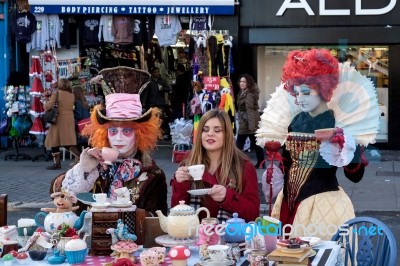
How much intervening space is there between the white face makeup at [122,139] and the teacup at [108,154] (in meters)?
0.13

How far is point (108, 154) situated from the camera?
15.3 ft

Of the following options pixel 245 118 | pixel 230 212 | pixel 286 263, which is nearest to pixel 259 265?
pixel 286 263

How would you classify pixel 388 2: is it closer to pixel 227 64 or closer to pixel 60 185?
pixel 227 64

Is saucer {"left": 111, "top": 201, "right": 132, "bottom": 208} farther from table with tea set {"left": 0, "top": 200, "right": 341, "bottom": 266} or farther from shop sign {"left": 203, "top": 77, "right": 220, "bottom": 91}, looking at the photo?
shop sign {"left": 203, "top": 77, "right": 220, "bottom": 91}

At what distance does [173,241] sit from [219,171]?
87 centimetres

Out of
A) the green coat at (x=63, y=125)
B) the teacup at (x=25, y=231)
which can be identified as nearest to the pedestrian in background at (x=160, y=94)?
the green coat at (x=63, y=125)

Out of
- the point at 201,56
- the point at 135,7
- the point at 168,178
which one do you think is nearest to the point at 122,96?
the point at 168,178

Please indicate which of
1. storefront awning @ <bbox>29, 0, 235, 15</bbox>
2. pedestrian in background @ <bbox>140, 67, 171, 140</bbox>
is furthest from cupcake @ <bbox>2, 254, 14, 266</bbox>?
storefront awning @ <bbox>29, 0, 235, 15</bbox>

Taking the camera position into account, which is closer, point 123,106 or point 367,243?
point 367,243

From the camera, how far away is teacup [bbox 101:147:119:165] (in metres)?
4.64

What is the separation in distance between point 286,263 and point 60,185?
1838 millimetres

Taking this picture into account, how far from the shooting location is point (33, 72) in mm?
14508

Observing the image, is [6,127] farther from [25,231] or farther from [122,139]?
[25,231]

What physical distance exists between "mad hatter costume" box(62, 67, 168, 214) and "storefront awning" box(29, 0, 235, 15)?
10.0 metres
